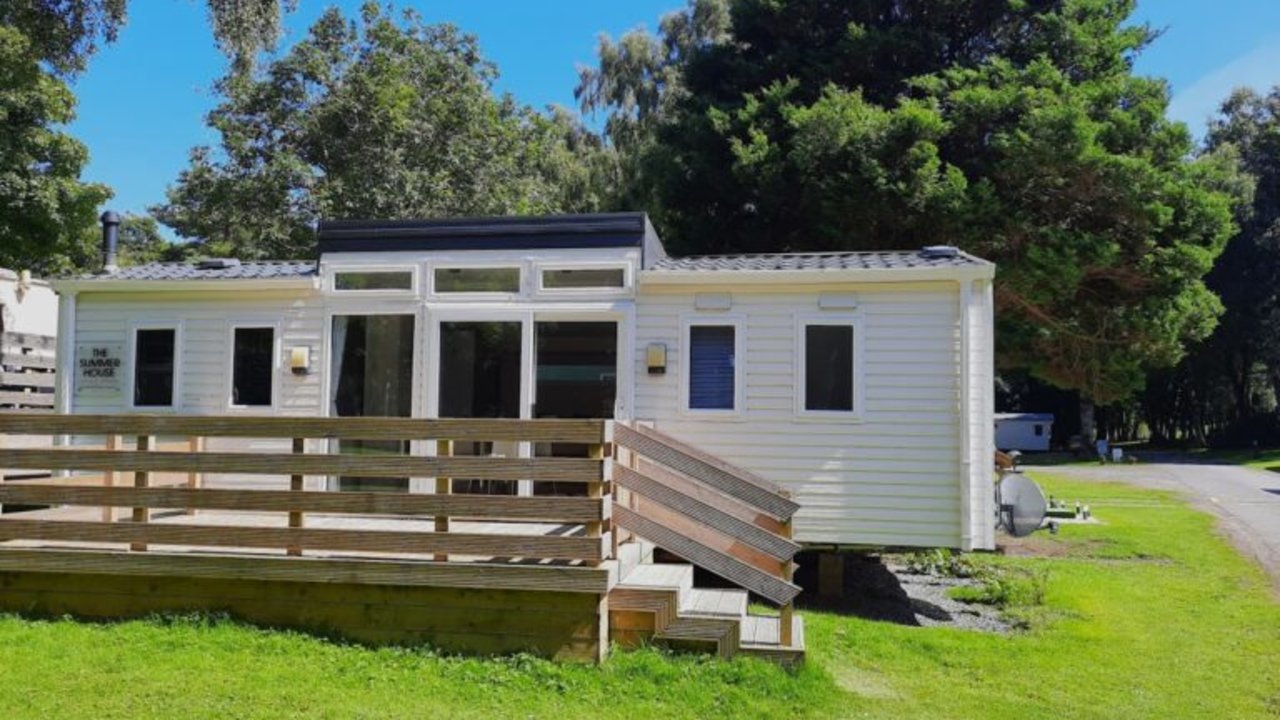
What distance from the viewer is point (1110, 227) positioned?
44.5ft

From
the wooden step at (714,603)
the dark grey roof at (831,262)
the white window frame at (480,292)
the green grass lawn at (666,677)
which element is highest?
the dark grey roof at (831,262)

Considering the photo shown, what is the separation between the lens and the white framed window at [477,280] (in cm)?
729

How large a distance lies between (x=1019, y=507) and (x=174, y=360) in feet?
26.8

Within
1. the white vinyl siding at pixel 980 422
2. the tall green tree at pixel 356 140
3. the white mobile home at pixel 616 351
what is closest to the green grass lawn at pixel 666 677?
the white vinyl siding at pixel 980 422

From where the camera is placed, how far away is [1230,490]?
18922 millimetres

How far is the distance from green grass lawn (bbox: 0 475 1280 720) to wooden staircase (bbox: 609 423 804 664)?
16 cm

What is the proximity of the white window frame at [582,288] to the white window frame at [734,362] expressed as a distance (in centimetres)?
61

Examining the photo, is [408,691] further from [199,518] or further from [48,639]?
[199,518]

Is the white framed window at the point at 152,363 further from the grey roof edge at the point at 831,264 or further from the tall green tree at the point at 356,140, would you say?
the tall green tree at the point at 356,140

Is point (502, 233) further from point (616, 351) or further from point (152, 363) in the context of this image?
point (152, 363)

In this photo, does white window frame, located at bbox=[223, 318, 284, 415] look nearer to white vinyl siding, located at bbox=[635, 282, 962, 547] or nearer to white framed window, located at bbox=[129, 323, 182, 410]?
white framed window, located at bbox=[129, 323, 182, 410]

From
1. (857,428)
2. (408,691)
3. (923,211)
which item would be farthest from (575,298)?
(923,211)

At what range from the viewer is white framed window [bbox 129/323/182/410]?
7.78 meters

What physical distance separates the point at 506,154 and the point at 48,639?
53.1 ft
